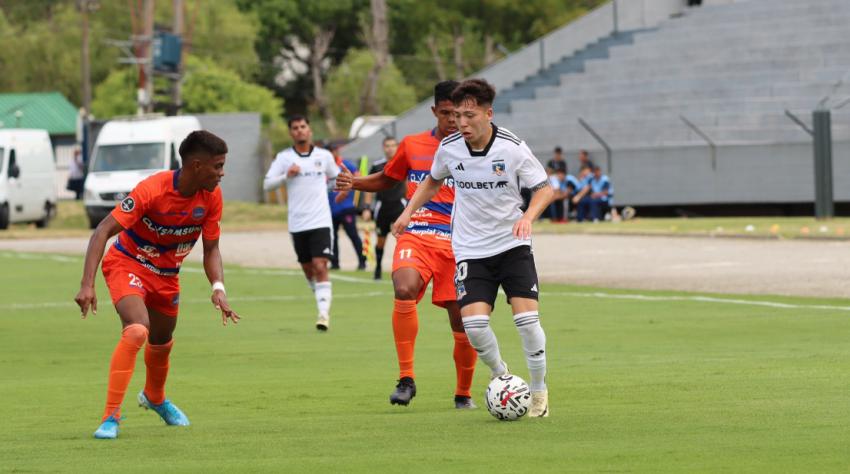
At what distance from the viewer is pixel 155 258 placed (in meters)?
9.79

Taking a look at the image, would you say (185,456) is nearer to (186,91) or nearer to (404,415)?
(404,415)

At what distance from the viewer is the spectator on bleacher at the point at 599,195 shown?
139ft

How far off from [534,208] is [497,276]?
1.89ft

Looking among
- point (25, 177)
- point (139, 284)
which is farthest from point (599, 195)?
point (139, 284)

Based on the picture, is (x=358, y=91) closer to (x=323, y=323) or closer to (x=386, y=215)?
(x=386, y=215)

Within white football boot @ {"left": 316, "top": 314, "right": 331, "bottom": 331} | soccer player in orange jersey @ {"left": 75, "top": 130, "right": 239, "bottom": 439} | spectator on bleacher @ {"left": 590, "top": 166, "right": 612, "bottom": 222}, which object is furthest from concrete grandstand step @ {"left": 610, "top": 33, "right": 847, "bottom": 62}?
soccer player in orange jersey @ {"left": 75, "top": 130, "right": 239, "bottom": 439}

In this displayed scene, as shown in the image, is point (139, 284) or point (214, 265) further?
point (214, 265)

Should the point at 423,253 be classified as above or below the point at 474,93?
below

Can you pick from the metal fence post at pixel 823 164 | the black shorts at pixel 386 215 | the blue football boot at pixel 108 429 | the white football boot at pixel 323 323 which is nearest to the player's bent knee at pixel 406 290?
the blue football boot at pixel 108 429

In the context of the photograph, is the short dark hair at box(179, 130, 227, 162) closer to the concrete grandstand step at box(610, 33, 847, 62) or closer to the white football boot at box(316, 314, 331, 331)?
the white football boot at box(316, 314, 331, 331)

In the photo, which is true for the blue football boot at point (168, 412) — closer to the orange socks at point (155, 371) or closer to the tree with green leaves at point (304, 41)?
the orange socks at point (155, 371)

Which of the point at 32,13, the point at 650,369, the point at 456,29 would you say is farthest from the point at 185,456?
the point at 32,13

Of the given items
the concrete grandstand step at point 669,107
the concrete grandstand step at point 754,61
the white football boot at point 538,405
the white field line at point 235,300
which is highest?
the concrete grandstand step at point 754,61

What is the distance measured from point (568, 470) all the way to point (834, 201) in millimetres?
34421
